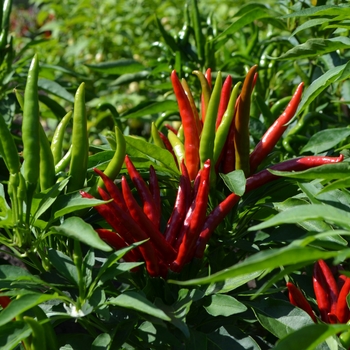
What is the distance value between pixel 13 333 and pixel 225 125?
59 centimetres

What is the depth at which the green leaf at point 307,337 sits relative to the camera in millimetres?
789

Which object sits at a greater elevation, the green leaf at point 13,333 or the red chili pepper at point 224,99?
the red chili pepper at point 224,99

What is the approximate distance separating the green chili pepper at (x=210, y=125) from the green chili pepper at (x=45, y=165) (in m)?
0.31

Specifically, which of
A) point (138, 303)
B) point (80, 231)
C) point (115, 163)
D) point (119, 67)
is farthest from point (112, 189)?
point (119, 67)

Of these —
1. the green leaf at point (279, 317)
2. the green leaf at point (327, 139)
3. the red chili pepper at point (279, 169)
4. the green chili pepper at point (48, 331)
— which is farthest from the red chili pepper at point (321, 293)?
the green chili pepper at point (48, 331)

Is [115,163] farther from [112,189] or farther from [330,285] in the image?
[330,285]

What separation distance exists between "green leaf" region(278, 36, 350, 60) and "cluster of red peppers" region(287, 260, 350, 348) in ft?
1.59

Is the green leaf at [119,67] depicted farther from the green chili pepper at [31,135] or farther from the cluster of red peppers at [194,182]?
the green chili pepper at [31,135]

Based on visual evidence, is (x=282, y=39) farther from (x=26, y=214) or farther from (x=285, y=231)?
(x=26, y=214)

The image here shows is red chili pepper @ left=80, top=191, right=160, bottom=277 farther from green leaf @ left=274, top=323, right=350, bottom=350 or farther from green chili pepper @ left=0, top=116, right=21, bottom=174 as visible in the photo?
green leaf @ left=274, top=323, right=350, bottom=350

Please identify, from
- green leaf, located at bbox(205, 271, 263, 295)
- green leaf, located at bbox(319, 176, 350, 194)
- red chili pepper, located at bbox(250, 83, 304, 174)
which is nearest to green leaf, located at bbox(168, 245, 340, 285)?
green leaf, located at bbox(319, 176, 350, 194)

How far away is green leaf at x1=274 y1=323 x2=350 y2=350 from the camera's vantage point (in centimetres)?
79

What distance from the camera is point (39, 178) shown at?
3.93 feet

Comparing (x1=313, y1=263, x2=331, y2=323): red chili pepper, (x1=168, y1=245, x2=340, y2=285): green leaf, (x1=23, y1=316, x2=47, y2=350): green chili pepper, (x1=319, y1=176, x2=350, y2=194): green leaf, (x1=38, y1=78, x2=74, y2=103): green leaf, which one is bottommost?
(x1=313, y1=263, x2=331, y2=323): red chili pepper
